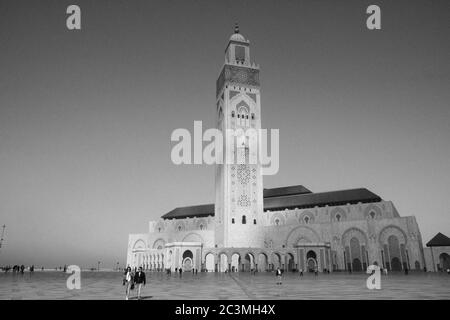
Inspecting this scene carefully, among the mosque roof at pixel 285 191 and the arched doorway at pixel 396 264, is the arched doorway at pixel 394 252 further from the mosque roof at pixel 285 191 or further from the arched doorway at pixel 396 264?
the mosque roof at pixel 285 191

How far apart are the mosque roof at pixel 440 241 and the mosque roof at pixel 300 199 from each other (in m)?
9.56

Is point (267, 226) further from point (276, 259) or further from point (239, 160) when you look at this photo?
point (239, 160)

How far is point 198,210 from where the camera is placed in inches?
2825

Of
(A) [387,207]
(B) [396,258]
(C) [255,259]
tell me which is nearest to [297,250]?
(C) [255,259]

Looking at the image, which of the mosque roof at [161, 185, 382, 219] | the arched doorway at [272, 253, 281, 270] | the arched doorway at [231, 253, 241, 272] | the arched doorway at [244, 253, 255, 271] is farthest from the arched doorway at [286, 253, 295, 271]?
the mosque roof at [161, 185, 382, 219]

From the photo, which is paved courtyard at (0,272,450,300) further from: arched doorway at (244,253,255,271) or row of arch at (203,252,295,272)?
arched doorway at (244,253,255,271)

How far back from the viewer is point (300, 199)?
193 feet

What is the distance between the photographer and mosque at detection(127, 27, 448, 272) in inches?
1730

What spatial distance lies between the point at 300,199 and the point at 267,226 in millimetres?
8868

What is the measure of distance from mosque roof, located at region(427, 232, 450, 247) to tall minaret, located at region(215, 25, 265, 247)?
2306 centimetres

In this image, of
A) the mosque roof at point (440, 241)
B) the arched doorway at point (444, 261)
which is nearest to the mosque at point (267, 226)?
the mosque roof at point (440, 241)

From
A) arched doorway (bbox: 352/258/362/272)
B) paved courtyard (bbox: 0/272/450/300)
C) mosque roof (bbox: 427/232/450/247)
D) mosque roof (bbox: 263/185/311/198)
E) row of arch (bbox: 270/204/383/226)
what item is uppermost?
mosque roof (bbox: 263/185/311/198)

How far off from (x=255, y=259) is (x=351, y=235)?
44.8 feet
